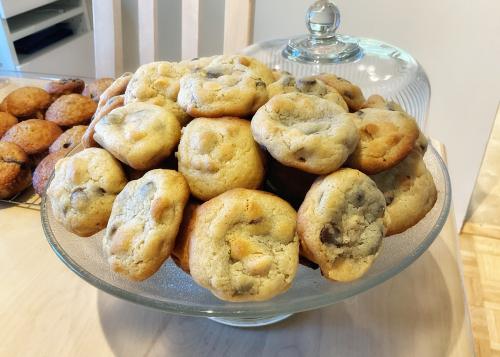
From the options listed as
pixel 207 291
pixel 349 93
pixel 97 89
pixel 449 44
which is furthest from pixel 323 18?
pixel 449 44

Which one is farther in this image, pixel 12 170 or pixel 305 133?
pixel 12 170

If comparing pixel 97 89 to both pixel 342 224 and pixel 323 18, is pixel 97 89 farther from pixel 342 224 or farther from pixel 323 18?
pixel 342 224

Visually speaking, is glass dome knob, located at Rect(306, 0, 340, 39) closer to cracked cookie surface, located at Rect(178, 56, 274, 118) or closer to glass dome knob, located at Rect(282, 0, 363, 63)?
glass dome knob, located at Rect(282, 0, 363, 63)

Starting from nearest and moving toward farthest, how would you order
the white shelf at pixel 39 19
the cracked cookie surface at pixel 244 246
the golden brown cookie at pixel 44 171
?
the cracked cookie surface at pixel 244 246
the golden brown cookie at pixel 44 171
the white shelf at pixel 39 19

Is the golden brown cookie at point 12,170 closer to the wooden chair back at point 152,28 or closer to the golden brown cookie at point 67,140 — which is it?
the golden brown cookie at point 67,140

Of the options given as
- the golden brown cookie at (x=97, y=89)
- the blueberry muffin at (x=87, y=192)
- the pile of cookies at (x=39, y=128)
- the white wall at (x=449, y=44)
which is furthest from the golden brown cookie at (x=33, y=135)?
the white wall at (x=449, y=44)

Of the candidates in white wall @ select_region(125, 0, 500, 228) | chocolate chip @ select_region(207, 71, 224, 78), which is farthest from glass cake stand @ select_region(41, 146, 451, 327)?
white wall @ select_region(125, 0, 500, 228)
